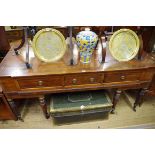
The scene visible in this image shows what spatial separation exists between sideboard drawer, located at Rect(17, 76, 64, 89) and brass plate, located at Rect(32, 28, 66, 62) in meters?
0.15

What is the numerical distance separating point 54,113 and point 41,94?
21cm

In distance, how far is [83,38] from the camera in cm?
103

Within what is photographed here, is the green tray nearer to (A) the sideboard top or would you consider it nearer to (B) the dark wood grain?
(B) the dark wood grain

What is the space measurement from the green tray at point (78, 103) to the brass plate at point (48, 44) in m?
0.40

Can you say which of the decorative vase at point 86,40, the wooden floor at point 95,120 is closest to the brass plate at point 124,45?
the decorative vase at point 86,40

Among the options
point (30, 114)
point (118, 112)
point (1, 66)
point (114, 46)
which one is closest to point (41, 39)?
point (1, 66)

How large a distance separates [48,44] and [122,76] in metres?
0.64

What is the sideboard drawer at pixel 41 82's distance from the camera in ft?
3.55

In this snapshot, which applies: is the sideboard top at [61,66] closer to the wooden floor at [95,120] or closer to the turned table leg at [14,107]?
the turned table leg at [14,107]

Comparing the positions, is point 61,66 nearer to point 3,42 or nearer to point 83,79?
point 83,79

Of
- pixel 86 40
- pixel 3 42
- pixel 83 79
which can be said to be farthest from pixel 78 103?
pixel 3 42

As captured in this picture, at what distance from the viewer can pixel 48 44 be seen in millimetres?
1088
